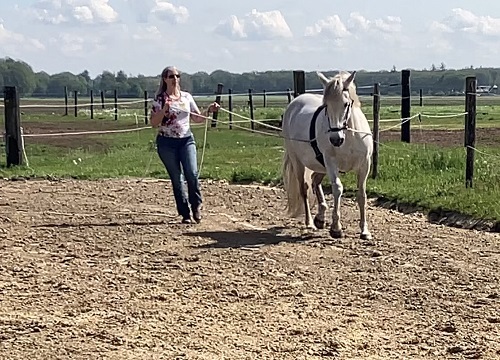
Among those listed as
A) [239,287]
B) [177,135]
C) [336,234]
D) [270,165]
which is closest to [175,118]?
[177,135]

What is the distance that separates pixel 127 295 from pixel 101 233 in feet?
10.3

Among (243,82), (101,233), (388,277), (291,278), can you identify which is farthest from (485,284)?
(243,82)

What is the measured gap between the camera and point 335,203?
9523 millimetres

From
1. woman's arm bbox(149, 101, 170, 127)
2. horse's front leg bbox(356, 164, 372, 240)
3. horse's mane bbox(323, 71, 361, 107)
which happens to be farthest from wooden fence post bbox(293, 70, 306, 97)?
horse's mane bbox(323, 71, 361, 107)

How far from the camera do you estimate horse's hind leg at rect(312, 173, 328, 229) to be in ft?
33.7

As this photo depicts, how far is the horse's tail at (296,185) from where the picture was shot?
421 inches

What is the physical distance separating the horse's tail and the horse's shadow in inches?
22.1

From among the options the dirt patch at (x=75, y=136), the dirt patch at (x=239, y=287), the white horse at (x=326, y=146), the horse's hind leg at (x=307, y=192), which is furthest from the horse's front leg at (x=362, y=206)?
the dirt patch at (x=75, y=136)

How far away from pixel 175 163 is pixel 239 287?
365 cm

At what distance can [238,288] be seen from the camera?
23.2ft

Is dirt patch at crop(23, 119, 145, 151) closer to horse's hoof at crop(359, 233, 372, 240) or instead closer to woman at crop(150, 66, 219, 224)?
woman at crop(150, 66, 219, 224)

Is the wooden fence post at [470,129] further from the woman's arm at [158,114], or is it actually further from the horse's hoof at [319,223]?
the woman's arm at [158,114]

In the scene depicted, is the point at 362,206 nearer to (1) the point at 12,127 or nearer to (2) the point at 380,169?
(2) the point at 380,169

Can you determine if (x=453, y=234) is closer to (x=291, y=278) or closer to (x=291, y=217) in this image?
(x=291, y=217)
